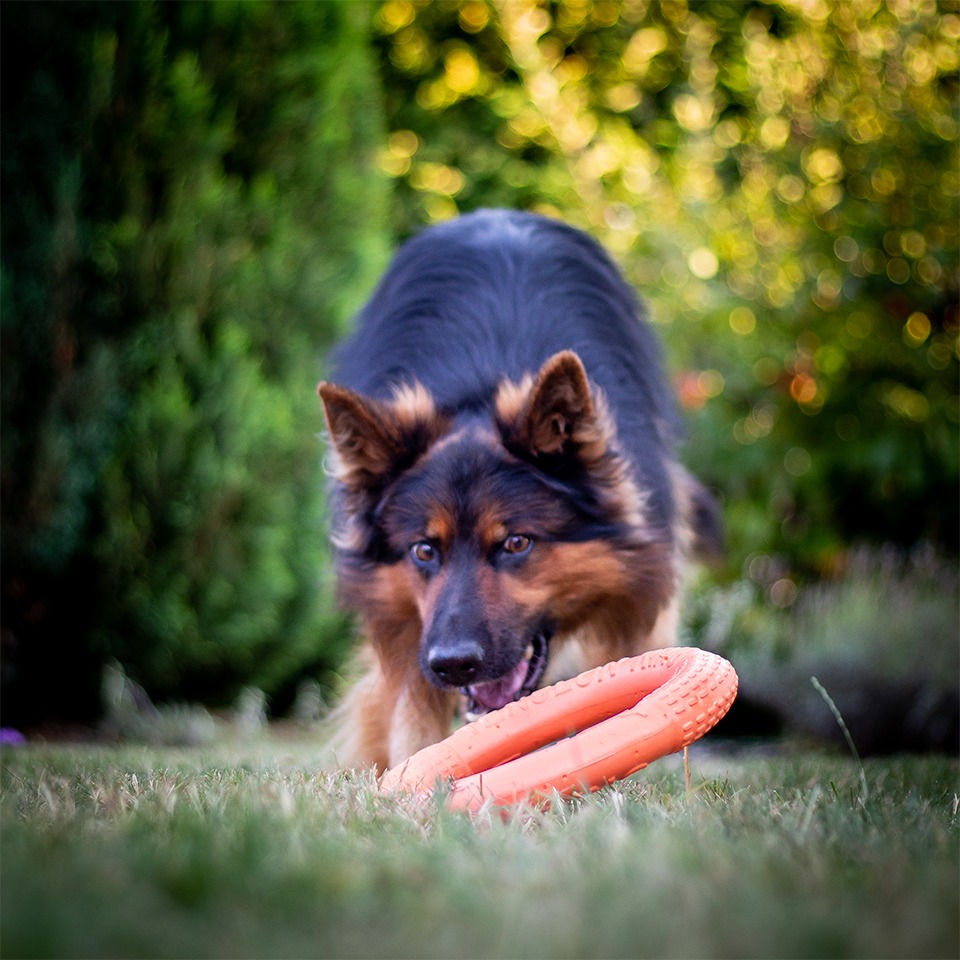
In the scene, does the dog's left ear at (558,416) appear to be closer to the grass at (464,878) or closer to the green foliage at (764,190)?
the grass at (464,878)

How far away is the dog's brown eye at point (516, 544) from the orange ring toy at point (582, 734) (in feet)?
2.56

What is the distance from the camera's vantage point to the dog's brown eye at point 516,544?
3.25 metres

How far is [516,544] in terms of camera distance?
10.7 ft

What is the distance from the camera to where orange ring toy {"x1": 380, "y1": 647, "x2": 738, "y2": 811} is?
211cm

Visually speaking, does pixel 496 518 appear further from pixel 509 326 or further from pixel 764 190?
pixel 764 190

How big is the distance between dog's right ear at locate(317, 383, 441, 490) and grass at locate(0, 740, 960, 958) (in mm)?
1471

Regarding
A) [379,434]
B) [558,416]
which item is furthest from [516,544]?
[379,434]

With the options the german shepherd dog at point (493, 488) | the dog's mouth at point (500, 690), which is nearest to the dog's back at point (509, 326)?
the german shepherd dog at point (493, 488)

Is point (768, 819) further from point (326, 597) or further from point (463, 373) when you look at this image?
point (326, 597)

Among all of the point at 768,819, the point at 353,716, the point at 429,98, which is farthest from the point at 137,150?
the point at 768,819

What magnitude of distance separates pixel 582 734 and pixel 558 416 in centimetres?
128

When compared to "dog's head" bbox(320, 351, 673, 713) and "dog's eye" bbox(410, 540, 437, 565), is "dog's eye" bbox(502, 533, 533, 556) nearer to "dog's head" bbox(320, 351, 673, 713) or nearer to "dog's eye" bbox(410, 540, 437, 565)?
"dog's head" bbox(320, 351, 673, 713)

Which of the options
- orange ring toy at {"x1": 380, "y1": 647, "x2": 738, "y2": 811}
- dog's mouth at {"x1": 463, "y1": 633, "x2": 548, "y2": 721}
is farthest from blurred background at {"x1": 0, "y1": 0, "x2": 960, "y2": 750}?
orange ring toy at {"x1": 380, "y1": 647, "x2": 738, "y2": 811}

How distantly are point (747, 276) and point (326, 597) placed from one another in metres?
3.51
